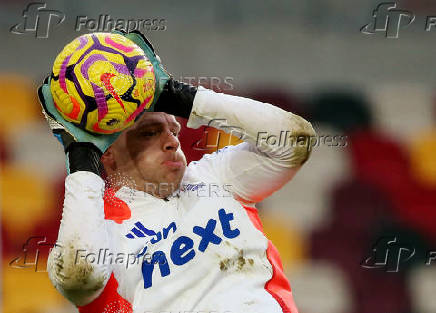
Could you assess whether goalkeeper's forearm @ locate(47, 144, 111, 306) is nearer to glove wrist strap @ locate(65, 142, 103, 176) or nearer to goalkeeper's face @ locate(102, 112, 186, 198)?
glove wrist strap @ locate(65, 142, 103, 176)

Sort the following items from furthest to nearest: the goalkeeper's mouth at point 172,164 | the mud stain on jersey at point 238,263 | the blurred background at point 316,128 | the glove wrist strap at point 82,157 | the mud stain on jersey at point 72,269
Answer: the blurred background at point 316,128 < the goalkeeper's mouth at point 172,164 < the mud stain on jersey at point 238,263 < the glove wrist strap at point 82,157 < the mud stain on jersey at point 72,269

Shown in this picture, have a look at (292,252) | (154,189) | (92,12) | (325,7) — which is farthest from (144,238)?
(325,7)

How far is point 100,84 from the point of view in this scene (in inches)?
94.1

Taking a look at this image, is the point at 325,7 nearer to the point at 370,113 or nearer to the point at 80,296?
the point at 370,113

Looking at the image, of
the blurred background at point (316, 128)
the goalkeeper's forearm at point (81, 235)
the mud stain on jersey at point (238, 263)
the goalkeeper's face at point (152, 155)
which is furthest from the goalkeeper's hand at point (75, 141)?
the blurred background at point (316, 128)

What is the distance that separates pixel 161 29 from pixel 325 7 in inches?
50.3

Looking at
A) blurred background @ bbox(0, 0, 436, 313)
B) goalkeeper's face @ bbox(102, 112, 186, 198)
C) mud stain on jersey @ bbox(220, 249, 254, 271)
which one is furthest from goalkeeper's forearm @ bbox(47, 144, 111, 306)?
blurred background @ bbox(0, 0, 436, 313)

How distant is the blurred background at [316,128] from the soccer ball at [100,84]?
7.93ft

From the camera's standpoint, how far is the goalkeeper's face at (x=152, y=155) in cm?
266

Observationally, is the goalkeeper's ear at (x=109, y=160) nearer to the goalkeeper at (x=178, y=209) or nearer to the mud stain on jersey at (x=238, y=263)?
the goalkeeper at (x=178, y=209)

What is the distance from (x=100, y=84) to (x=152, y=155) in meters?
0.37

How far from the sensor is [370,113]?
607 cm

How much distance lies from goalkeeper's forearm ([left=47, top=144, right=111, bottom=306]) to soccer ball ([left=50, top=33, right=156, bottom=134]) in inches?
4.3

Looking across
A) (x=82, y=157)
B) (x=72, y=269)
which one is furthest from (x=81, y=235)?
(x=82, y=157)
